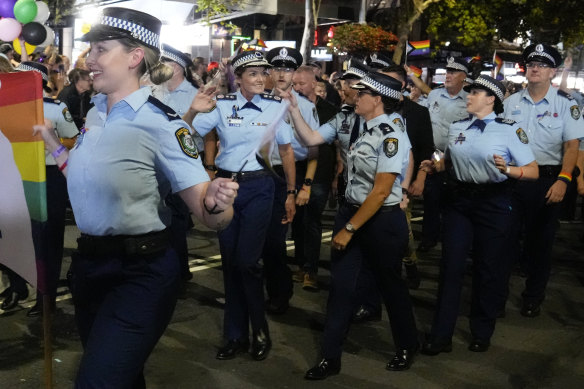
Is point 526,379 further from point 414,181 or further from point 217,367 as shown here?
point 414,181

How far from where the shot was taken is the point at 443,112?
957 centimetres

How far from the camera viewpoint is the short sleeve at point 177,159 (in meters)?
3.31

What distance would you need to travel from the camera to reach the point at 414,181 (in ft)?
25.9

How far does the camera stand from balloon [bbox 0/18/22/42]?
12.4 metres

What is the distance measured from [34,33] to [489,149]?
893cm

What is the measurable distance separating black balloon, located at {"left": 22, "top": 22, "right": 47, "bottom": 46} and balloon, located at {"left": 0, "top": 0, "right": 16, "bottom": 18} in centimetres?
33

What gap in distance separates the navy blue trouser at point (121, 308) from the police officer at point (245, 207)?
2287 millimetres

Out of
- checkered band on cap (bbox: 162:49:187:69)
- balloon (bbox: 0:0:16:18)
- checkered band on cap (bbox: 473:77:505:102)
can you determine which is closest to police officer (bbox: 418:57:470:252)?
checkered band on cap (bbox: 162:49:187:69)

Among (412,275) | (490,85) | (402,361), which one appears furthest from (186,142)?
(412,275)

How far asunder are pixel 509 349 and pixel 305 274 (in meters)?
2.26

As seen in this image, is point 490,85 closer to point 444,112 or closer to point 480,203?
point 480,203

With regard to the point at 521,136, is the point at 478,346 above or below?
below

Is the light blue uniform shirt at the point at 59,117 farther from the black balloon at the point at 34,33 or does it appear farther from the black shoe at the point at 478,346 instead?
the black balloon at the point at 34,33

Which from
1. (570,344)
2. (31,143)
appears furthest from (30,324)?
(570,344)
